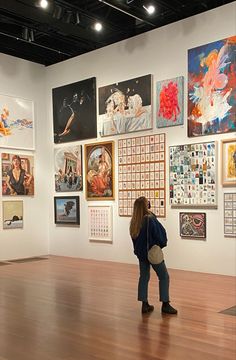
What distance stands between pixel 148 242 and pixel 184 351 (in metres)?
1.61

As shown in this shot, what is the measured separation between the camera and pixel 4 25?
400 inches

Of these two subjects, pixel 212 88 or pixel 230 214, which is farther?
pixel 212 88

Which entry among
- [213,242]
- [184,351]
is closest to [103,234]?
[213,242]

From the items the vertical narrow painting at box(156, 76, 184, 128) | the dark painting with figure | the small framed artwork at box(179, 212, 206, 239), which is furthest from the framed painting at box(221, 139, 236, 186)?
the dark painting with figure

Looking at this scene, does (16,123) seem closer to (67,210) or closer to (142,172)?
(67,210)

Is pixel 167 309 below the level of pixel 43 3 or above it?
below

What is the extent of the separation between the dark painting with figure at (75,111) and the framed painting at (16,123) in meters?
0.65

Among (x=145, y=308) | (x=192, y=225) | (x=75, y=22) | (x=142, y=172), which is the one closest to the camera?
(x=145, y=308)

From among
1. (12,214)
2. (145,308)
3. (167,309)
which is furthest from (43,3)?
(167,309)

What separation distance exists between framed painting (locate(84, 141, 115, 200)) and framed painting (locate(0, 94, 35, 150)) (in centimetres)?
171

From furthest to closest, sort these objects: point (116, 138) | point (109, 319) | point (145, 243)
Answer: point (116, 138), point (145, 243), point (109, 319)

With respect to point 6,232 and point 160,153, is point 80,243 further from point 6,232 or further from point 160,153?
point 160,153

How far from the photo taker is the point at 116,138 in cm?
1031

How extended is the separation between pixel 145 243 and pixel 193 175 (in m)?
3.51
